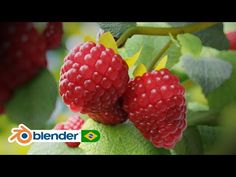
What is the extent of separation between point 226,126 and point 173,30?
191 millimetres

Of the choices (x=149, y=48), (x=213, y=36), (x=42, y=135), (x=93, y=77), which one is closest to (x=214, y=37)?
(x=213, y=36)

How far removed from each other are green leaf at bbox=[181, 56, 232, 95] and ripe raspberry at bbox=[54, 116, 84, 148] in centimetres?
22

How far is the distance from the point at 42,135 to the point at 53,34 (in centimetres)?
18

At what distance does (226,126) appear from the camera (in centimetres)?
94

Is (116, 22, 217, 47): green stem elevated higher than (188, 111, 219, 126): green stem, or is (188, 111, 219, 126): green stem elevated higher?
(116, 22, 217, 47): green stem

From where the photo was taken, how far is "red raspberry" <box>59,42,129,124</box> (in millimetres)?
813

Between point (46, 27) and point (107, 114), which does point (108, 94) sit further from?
point (46, 27)

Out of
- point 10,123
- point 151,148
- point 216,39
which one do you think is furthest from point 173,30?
point 10,123

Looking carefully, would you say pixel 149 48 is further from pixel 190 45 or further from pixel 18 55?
pixel 18 55

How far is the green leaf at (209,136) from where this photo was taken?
0.92 m

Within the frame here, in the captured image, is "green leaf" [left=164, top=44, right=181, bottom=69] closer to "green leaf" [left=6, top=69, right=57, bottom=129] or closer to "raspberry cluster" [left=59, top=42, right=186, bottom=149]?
"raspberry cluster" [left=59, top=42, right=186, bottom=149]

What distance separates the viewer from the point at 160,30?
2.96 ft

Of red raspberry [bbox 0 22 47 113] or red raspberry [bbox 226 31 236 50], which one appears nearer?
red raspberry [bbox 0 22 47 113]

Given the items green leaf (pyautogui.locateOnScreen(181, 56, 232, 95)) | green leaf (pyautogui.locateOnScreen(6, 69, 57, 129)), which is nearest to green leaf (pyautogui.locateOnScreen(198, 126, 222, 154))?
green leaf (pyautogui.locateOnScreen(181, 56, 232, 95))
